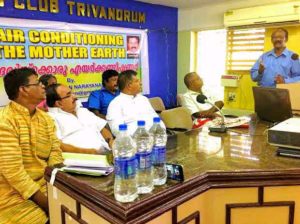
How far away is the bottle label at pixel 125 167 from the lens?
1.01 meters

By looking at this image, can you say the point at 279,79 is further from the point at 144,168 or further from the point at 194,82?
the point at 144,168

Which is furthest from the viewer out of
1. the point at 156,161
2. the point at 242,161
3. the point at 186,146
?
the point at 186,146

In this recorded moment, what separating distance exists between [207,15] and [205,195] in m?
4.11

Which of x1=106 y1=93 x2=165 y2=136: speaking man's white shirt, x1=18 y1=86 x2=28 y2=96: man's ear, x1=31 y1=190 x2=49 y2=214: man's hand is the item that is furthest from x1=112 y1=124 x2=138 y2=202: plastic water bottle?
x1=106 y1=93 x2=165 y2=136: speaking man's white shirt

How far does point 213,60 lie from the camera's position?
5062 mm

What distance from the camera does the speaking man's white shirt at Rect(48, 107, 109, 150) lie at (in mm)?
2076

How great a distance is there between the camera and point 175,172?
3.88ft

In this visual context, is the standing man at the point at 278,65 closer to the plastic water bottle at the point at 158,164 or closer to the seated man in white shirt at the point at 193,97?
the seated man in white shirt at the point at 193,97

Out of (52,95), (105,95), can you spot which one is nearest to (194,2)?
(105,95)

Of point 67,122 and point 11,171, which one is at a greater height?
→ point 67,122

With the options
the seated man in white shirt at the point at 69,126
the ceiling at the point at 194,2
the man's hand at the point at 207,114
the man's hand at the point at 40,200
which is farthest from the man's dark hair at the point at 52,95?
the ceiling at the point at 194,2

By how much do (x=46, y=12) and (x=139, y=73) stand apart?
1.73 m

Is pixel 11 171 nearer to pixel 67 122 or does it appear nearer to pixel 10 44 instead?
pixel 67 122

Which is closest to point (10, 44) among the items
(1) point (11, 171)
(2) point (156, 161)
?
(1) point (11, 171)
